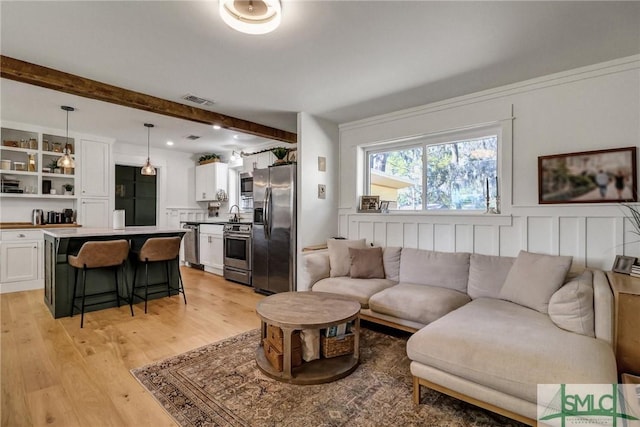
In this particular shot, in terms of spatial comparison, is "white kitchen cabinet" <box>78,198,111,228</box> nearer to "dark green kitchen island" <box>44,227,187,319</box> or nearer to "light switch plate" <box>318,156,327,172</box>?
"dark green kitchen island" <box>44,227,187,319</box>

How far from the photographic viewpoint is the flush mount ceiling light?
5.86 ft

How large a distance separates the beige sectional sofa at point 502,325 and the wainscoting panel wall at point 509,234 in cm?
27

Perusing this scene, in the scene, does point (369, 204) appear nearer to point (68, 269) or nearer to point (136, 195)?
point (68, 269)

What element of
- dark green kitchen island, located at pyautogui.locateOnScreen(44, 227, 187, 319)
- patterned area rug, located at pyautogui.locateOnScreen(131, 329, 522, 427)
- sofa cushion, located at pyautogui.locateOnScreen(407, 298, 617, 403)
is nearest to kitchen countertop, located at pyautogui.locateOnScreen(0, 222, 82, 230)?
dark green kitchen island, located at pyautogui.locateOnScreen(44, 227, 187, 319)

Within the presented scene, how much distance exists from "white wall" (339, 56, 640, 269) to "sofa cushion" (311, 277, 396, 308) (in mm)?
822

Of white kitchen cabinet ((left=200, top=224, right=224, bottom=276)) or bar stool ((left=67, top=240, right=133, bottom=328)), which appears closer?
bar stool ((left=67, top=240, right=133, bottom=328))

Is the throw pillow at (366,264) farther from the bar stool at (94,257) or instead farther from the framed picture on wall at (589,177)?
the bar stool at (94,257)

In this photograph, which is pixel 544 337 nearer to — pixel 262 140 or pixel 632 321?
pixel 632 321

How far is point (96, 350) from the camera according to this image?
2543mm

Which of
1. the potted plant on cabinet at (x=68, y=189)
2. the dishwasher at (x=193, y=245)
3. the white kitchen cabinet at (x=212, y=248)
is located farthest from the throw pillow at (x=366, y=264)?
the potted plant on cabinet at (x=68, y=189)

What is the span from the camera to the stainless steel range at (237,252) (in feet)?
15.9

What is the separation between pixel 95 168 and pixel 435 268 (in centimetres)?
568

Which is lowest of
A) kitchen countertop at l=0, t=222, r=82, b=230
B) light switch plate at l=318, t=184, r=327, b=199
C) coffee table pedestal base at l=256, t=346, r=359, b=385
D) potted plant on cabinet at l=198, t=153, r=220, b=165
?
coffee table pedestal base at l=256, t=346, r=359, b=385

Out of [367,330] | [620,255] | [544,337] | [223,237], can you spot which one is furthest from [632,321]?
[223,237]
